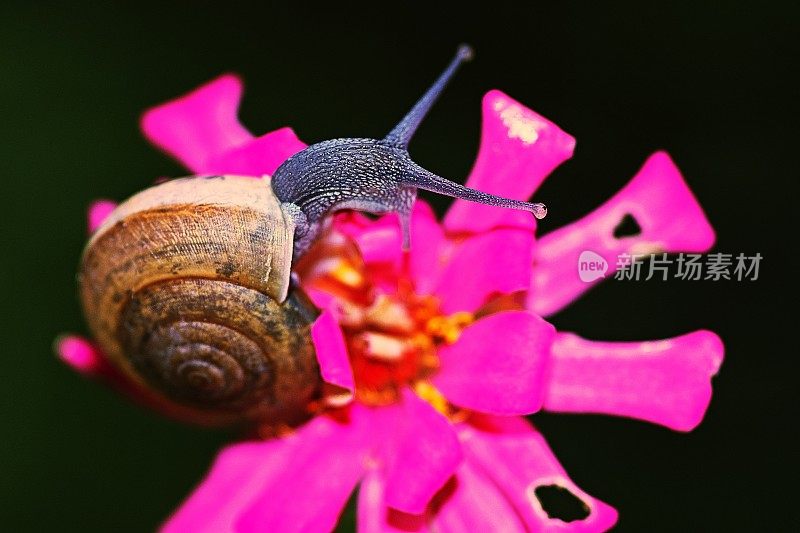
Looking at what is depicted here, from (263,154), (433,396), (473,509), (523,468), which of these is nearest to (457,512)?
(473,509)

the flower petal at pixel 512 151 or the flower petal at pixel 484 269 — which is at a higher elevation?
the flower petal at pixel 512 151

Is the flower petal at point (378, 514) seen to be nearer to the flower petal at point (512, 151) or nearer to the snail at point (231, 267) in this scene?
the snail at point (231, 267)

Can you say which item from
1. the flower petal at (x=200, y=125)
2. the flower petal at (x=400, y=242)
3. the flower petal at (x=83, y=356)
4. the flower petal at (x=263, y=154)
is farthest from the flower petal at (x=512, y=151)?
the flower petal at (x=83, y=356)

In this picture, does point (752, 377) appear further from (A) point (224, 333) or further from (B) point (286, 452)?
(A) point (224, 333)

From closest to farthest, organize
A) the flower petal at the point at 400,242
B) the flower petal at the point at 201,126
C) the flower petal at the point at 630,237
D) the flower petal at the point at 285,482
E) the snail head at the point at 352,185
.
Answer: the snail head at the point at 352,185 < the flower petal at the point at 285,482 < the flower petal at the point at 400,242 < the flower petal at the point at 630,237 < the flower petal at the point at 201,126

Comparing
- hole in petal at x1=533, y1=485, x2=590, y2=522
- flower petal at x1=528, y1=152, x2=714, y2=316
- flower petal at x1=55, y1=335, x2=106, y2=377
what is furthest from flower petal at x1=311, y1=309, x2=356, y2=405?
flower petal at x1=55, y1=335, x2=106, y2=377

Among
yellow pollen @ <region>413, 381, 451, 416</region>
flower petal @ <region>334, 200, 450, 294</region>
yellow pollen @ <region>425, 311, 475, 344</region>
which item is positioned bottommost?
yellow pollen @ <region>413, 381, 451, 416</region>

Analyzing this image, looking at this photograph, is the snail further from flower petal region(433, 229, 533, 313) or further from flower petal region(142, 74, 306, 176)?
flower petal region(142, 74, 306, 176)
